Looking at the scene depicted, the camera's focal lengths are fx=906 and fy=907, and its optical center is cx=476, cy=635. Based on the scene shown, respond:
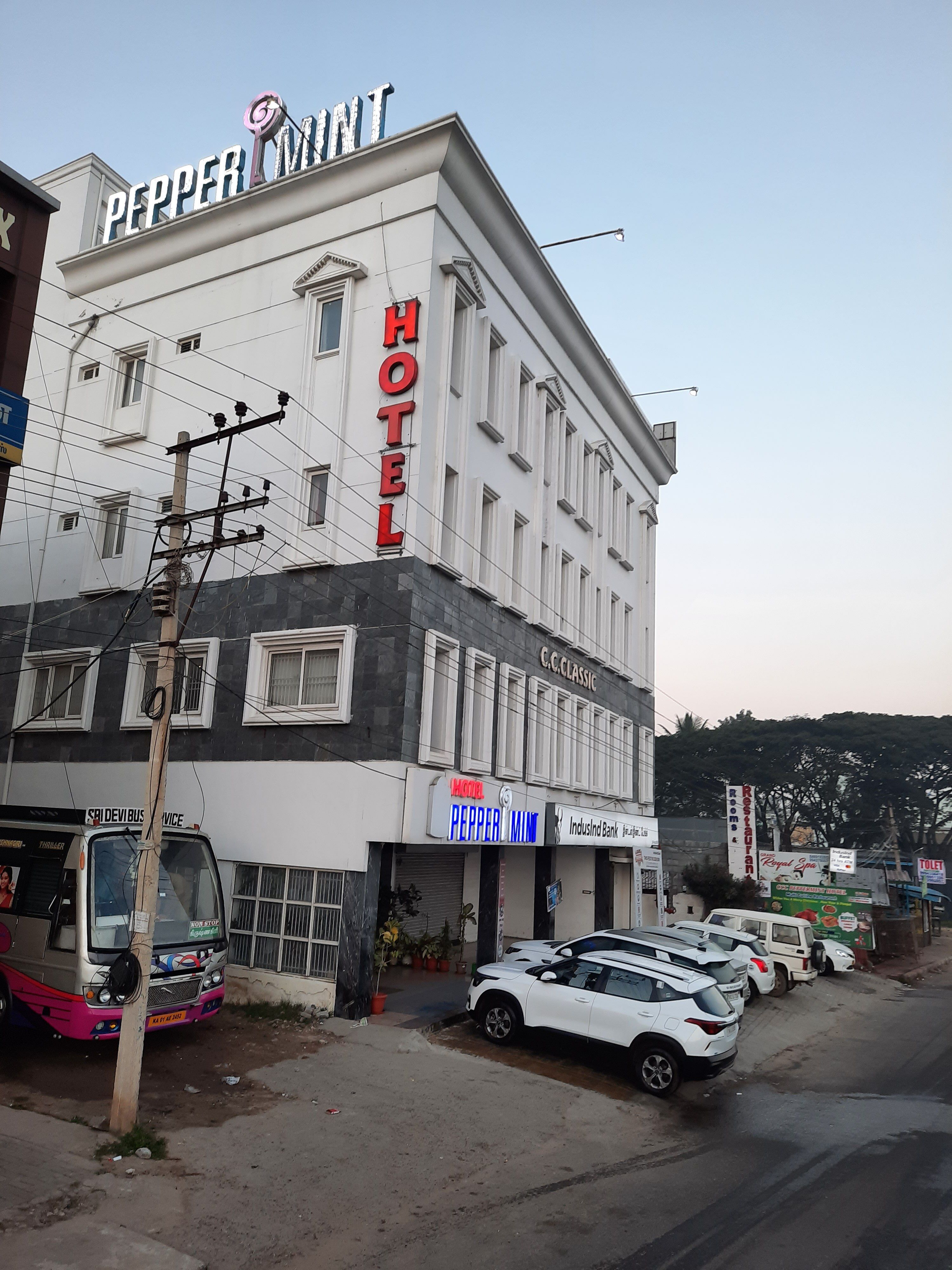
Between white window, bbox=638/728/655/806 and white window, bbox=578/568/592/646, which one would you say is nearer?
white window, bbox=578/568/592/646

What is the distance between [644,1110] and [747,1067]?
4316 millimetres

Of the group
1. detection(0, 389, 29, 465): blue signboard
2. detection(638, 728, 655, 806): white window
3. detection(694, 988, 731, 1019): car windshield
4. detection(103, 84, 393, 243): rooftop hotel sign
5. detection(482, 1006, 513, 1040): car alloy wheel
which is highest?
detection(103, 84, 393, 243): rooftop hotel sign

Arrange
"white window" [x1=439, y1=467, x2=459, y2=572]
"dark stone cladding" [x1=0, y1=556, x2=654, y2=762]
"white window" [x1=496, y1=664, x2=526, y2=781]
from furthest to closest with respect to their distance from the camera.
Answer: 1. "white window" [x1=496, y1=664, x2=526, y2=781]
2. "white window" [x1=439, y1=467, x2=459, y2=572]
3. "dark stone cladding" [x1=0, y1=556, x2=654, y2=762]

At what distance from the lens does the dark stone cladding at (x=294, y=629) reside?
58.7ft

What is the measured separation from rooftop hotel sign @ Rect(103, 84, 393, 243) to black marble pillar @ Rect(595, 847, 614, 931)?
21.4 m

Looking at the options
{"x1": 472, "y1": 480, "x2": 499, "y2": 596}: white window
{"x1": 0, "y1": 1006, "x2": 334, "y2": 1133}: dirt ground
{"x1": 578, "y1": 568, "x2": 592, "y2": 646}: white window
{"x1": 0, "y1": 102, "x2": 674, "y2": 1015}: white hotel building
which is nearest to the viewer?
{"x1": 0, "y1": 1006, "x2": 334, "y2": 1133}: dirt ground

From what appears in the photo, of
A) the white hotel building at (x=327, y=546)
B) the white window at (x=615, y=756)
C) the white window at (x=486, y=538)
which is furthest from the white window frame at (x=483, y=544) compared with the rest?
the white window at (x=615, y=756)

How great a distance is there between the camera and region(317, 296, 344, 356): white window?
20734 mm

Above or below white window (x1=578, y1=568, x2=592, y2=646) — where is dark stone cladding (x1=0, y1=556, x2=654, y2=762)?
below

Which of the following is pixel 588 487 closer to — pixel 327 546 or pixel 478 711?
pixel 478 711

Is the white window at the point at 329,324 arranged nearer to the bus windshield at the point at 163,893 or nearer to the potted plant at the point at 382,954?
the bus windshield at the point at 163,893

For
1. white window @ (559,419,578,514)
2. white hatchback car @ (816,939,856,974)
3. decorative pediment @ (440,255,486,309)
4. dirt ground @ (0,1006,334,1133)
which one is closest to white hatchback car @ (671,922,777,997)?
white hatchback car @ (816,939,856,974)

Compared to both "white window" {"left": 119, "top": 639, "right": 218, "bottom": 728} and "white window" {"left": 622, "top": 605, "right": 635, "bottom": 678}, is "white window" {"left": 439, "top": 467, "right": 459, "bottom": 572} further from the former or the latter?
"white window" {"left": 622, "top": 605, "right": 635, "bottom": 678}

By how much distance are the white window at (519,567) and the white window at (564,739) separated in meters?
3.33
